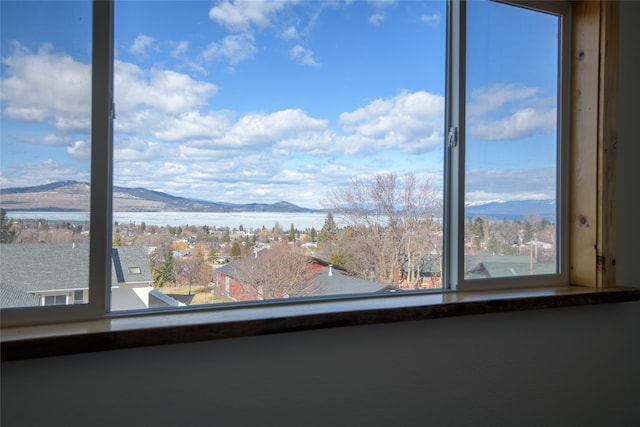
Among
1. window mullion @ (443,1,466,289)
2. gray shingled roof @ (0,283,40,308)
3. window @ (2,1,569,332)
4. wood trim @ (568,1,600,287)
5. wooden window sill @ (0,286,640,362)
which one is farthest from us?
wood trim @ (568,1,600,287)

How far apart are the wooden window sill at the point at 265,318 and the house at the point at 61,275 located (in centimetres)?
8

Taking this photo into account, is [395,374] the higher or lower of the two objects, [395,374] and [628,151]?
the lower

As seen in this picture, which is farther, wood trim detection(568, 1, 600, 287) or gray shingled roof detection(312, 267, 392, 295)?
wood trim detection(568, 1, 600, 287)

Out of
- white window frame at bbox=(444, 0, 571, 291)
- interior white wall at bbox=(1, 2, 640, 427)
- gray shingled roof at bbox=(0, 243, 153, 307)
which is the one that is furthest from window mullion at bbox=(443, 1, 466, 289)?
gray shingled roof at bbox=(0, 243, 153, 307)

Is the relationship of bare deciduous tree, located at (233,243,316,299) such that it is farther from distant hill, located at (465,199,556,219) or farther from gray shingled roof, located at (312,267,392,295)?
distant hill, located at (465,199,556,219)

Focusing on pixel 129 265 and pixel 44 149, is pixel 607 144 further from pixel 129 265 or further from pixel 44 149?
pixel 44 149

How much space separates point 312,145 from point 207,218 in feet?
Result: 1.57

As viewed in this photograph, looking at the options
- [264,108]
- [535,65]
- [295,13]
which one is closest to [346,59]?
[295,13]

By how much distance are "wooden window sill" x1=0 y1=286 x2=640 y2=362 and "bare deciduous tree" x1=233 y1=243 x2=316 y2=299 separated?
2.2 inches

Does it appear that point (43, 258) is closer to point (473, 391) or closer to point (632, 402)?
point (473, 391)

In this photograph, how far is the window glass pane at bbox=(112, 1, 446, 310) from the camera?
4.68 feet

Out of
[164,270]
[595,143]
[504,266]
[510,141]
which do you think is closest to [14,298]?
[164,270]

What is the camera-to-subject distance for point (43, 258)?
4.25 feet

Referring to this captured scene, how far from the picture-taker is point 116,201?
139 centimetres
